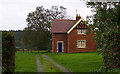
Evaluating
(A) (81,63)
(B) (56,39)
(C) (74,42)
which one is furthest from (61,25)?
(A) (81,63)

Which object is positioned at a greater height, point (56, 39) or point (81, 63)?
point (56, 39)

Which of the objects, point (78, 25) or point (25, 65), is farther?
point (78, 25)

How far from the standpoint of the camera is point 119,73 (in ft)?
24.9

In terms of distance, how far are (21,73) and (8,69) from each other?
137 inches

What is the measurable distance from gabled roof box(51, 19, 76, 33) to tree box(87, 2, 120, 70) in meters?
29.2

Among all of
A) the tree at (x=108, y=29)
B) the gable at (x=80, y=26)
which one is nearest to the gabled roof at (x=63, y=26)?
the gable at (x=80, y=26)

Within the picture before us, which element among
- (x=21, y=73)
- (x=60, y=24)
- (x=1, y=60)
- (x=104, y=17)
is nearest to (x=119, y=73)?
(x=104, y=17)

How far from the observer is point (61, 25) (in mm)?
39531

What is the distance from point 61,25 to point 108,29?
106 ft

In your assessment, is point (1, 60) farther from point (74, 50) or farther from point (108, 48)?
point (74, 50)

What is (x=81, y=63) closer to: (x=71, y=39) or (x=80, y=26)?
(x=71, y=39)

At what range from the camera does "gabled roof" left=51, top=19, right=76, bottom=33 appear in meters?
38.0

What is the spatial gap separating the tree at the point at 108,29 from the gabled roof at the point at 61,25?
2916cm

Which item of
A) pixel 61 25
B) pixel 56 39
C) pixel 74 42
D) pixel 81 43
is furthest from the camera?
pixel 61 25
